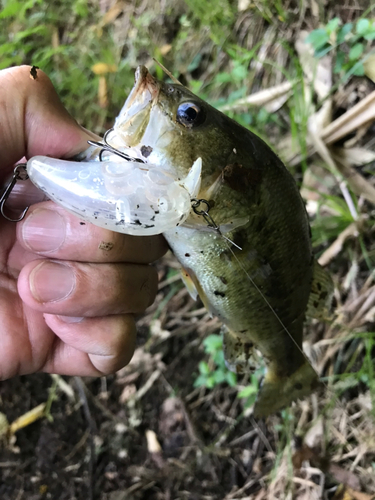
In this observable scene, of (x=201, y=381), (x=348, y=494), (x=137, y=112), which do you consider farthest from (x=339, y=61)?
(x=348, y=494)

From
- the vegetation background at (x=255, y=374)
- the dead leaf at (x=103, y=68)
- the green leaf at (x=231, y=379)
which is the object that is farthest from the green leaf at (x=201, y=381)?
the dead leaf at (x=103, y=68)

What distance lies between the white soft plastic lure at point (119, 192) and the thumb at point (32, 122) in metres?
0.27

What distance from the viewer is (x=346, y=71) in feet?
7.88

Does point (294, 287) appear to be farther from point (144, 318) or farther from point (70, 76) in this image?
point (70, 76)

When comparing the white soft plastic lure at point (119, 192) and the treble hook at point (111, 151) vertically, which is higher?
the treble hook at point (111, 151)

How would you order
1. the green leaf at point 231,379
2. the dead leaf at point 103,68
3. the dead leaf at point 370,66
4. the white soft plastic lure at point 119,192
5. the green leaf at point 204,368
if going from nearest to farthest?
the white soft plastic lure at point 119,192 → the dead leaf at point 370,66 → the green leaf at point 231,379 → the green leaf at point 204,368 → the dead leaf at point 103,68

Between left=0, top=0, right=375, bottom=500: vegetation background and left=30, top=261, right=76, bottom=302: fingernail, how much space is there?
56.4 inches

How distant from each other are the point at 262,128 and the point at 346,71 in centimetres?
60

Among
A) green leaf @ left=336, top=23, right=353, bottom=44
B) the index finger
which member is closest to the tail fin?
the index finger

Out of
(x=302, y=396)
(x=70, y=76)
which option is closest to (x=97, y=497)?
(x=302, y=396)

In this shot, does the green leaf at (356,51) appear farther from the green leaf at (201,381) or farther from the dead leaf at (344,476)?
the dead leaf at (344,476)

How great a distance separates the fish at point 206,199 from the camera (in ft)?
3.30

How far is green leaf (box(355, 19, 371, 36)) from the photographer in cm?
222

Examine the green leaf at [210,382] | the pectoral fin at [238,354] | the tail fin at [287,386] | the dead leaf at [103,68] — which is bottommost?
the green leaf at [210,382]
